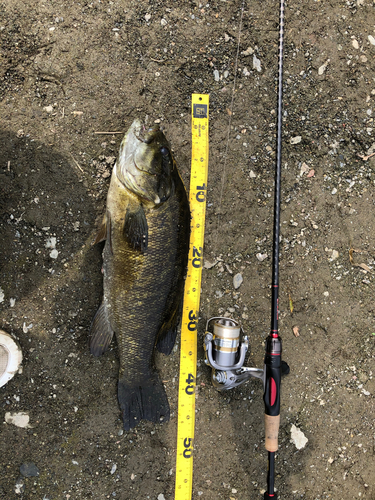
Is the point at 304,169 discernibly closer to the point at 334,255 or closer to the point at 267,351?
the point at 334,255

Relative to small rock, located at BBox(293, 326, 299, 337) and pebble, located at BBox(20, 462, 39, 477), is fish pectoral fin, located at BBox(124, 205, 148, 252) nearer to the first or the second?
small rock, located at BBox(293, 326, 299, 337)

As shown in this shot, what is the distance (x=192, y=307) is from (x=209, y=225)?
761mm

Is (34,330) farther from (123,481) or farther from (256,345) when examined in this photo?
(256,345)

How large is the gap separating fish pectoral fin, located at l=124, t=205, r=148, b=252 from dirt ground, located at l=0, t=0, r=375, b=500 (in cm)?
54

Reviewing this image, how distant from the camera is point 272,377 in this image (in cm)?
250

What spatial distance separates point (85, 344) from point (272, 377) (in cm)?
157

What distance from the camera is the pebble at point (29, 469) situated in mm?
2820

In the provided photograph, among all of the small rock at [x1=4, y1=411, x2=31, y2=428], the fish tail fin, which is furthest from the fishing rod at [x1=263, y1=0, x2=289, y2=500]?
the small rock at [x1=4, y1=411, x2=31, y2=428]

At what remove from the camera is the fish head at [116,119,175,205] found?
2496 mm

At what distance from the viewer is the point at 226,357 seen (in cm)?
279

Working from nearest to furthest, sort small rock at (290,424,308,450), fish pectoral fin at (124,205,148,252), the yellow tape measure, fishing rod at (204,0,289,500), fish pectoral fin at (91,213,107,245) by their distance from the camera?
fish pectoral fin at (124,205,148,252) < fishing rod at (204,0,289,500) < fish pectoral fin at (91,213,107,245) < the yellow tape measure < small rock at (290,424,308,450)

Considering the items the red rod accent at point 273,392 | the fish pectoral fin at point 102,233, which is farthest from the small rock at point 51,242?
the red rod accent at point 273,392

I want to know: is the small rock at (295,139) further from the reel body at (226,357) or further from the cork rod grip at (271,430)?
the cork rod grip at (271,430)

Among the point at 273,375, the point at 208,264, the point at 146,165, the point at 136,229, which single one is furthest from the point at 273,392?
the point at 146,165
